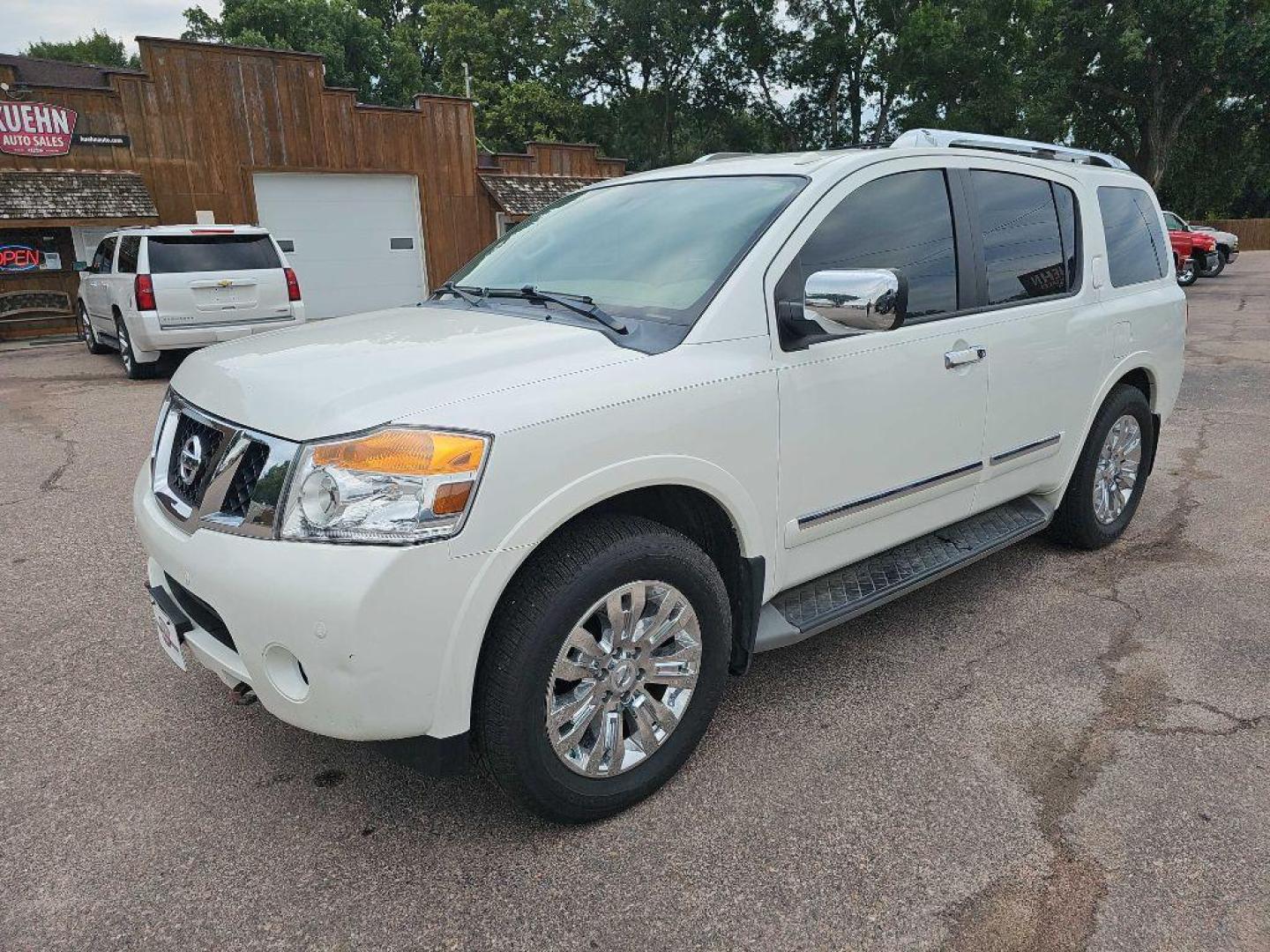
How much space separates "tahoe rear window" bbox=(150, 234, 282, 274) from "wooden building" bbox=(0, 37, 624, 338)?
21.0 feet

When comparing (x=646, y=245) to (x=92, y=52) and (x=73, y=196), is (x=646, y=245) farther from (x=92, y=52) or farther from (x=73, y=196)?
(x=92, y=52)

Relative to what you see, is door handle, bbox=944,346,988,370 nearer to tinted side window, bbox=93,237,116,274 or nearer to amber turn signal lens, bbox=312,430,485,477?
amber turn signal lens, bbox=312,430,485,477

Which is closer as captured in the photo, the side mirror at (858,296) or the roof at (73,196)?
the side mirror at (858,296)

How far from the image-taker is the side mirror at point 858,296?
2.51 m

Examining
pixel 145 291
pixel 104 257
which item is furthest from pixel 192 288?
pixel 104 257

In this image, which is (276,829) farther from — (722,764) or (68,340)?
(68,340)

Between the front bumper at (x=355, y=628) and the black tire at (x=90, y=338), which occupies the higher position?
the front bumper at (x=355, y=628)

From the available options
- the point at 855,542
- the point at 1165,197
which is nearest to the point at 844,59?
the point at 1165,197

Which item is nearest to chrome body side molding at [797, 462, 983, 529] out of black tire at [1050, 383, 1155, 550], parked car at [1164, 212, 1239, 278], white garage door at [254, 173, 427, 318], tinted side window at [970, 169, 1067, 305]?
tinted side window at [970, 169, 1067, 305]

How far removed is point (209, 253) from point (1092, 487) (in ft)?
31.4

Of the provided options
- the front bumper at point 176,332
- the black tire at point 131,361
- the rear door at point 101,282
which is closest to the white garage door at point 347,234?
the rear door at point 101,282

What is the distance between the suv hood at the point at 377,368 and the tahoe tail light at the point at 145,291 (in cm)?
798

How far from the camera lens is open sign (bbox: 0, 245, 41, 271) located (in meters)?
15.2

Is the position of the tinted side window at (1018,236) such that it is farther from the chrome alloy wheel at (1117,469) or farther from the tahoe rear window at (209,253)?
the tahoe rear window at (209,253)
